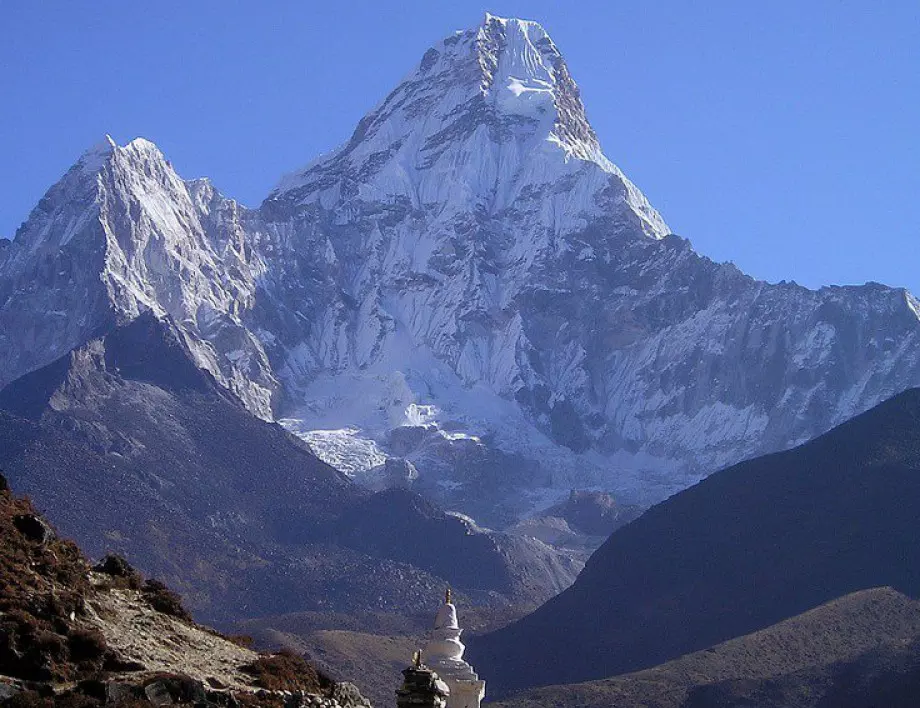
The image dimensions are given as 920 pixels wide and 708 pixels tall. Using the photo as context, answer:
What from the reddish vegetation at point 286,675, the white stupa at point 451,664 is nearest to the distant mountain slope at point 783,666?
the white stupa at point 451,664

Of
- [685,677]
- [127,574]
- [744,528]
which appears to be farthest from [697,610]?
[127,574]

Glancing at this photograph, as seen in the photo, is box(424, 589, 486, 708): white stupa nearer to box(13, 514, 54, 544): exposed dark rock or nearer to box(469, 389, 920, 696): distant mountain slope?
box(13, 514, 54, 544): exposed dark rock

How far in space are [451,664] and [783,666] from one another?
343 ft

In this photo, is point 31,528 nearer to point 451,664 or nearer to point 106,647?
→ point 106,647

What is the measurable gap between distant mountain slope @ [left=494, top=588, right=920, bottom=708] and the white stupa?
90262 mm

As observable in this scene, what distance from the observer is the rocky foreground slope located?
28.6 meters

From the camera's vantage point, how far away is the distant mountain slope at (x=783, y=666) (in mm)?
131250

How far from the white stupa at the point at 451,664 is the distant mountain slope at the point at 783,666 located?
3554 inches

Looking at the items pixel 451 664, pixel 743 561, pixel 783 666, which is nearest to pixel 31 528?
pixel 451 664

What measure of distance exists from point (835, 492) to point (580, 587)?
90.1 ft

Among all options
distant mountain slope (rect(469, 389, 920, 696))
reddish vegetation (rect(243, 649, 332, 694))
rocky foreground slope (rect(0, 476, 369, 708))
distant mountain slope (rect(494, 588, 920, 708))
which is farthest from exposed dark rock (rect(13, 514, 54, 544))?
distant mountain slope (rect(469, 389, 920, 696))

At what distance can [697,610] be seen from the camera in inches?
6654

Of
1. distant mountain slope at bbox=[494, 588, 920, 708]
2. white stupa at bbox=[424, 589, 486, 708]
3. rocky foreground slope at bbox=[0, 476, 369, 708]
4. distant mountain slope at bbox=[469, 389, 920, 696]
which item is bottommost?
rocky foreground slope at bbox=[0, 476, 369, 708]

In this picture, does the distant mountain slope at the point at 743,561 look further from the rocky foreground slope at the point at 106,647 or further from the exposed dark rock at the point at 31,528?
the exposed dark rock at the point at 31,528
